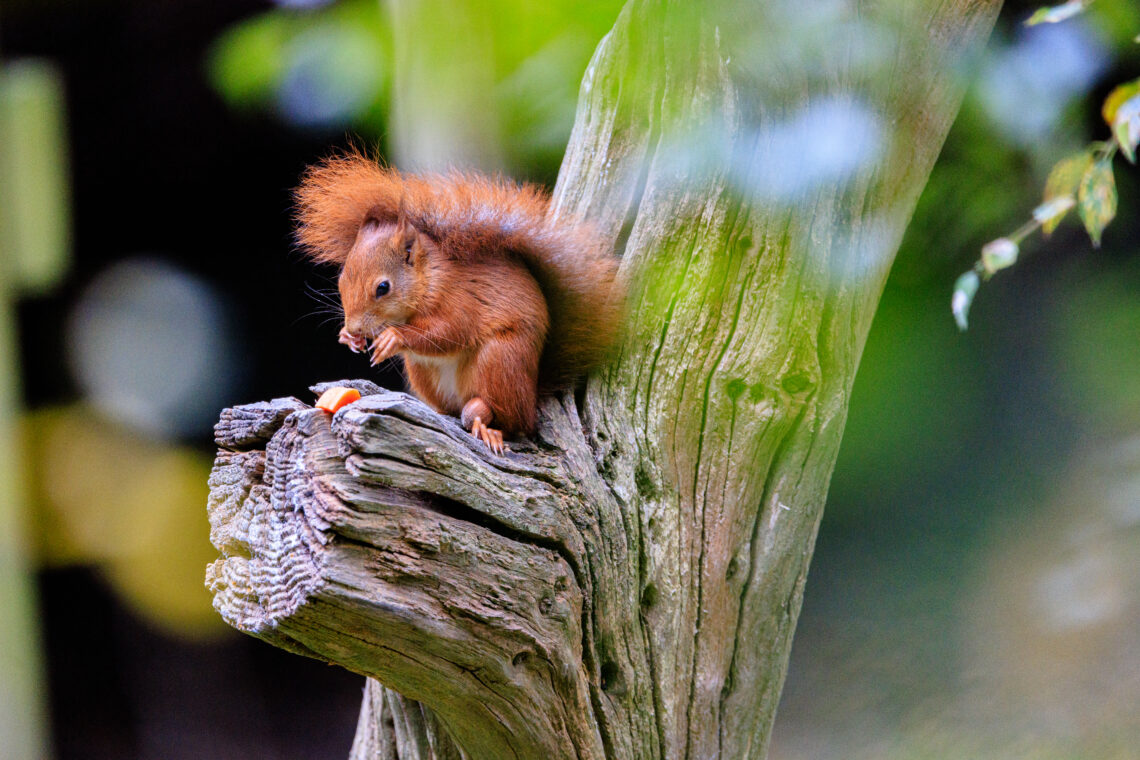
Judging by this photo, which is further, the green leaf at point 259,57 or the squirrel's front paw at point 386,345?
the squirrel's front paw at point 386,345

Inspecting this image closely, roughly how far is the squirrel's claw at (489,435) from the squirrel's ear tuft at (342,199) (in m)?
0.34

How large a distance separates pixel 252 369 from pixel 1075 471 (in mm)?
1433

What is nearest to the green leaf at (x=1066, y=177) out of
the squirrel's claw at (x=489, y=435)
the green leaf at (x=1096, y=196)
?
the green leaf at (x=1096, y=196)

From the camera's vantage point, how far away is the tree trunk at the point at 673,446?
0.74 metres

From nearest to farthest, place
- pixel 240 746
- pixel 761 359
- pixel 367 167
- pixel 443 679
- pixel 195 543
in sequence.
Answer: pixel 443 679 → pixel 761 359 → pixel 367 167 → pixel 195 543 → pixel 240 746

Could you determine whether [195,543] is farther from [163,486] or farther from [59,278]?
[59,278]

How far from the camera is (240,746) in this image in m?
1.76

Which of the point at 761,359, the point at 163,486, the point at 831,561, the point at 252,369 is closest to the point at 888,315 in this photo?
the point at 761,359

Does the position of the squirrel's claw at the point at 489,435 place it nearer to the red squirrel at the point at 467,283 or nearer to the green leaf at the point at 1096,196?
the red squirrel at the point at 467,283

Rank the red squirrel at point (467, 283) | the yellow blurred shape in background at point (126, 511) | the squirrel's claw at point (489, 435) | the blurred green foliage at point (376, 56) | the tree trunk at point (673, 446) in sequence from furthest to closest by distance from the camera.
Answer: the yellow blurred shape in background at point (126, 511) < the red squirrel at point (467, 283) < the squirrel's claw at point (489, 435) < the tree trunk at point (673, 446) < the blurred green foliage at point (376, 56)

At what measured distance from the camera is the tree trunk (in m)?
0.74

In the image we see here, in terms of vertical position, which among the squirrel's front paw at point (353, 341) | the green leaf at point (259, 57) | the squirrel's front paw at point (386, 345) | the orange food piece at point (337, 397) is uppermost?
the squirrel's front paw at point (353, 341)

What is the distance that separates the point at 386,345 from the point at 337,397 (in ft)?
0.64

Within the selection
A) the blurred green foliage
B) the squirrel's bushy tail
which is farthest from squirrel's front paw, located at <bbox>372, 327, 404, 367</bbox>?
the blurred green foliage
